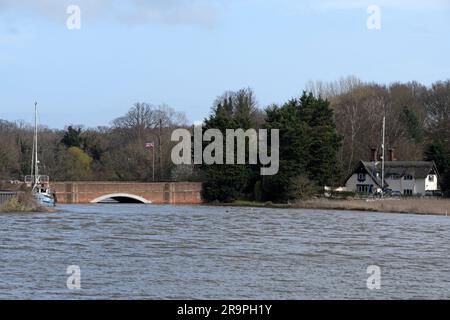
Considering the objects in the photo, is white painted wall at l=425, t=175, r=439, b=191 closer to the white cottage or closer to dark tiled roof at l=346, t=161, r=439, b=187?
the white cottage

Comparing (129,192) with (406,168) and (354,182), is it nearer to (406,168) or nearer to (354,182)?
(354,182)

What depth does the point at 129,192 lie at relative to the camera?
87.7m

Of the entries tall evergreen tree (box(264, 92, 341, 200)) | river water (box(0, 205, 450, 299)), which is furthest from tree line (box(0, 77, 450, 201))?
river water (box(0, 205, 450, 299))

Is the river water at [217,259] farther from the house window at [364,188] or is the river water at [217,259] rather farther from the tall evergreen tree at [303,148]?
the house window at [364,188]

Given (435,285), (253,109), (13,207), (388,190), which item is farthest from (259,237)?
(253,109)

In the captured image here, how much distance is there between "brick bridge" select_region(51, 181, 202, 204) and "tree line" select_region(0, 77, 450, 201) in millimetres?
2381

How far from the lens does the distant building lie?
94.7 metres

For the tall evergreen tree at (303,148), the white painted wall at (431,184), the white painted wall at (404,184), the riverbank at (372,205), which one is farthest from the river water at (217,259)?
the white painted wall at (431,184)

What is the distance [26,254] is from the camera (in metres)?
31.1

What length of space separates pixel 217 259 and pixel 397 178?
7001 centimetres

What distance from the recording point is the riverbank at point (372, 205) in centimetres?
6925

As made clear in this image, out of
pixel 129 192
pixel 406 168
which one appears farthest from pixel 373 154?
pixel 129 192

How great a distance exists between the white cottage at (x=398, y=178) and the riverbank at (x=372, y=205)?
13.0 metres

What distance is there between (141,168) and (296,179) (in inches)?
1098
